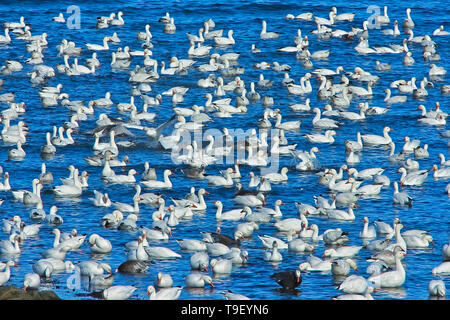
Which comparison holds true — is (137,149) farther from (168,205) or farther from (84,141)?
(168,205)

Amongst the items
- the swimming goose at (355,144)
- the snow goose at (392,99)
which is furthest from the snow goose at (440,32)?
the swimming goose at (355,144)

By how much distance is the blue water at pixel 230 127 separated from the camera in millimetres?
25984

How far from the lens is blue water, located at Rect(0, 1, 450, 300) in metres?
26.0

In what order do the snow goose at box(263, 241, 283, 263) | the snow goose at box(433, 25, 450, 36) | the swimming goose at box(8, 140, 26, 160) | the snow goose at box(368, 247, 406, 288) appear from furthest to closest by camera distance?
the snow goose at box(433, 25, 450, 36) → the swimming goose at box(8, 140, 26, 160) → the snow goose at box(263, 241, 283, 263) → the snow goose at box(368, 247, 406, 288)

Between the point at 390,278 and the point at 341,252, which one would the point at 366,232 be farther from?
the point at 390,278

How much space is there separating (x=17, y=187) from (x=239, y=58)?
20.7 metres

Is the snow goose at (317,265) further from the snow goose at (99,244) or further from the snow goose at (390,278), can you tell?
the snow goose at (99,244)

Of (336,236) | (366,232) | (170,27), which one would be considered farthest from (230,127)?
(170,27)

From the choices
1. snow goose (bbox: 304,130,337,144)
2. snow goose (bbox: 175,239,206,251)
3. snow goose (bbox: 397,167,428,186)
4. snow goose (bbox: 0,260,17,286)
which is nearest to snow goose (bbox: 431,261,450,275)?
snow goose (bbox: 175,239,206,251)

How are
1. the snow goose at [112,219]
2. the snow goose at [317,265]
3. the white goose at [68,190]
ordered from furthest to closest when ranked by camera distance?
the white goose at [68,190] → the snow goose at [112,219] → the snow goose at [317,265]

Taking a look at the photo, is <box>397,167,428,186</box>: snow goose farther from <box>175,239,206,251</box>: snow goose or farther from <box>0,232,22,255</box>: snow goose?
<box>0,232,22,255</box>: snow goose

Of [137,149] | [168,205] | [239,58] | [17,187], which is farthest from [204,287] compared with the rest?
[239,58]

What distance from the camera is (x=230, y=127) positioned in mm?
41438
